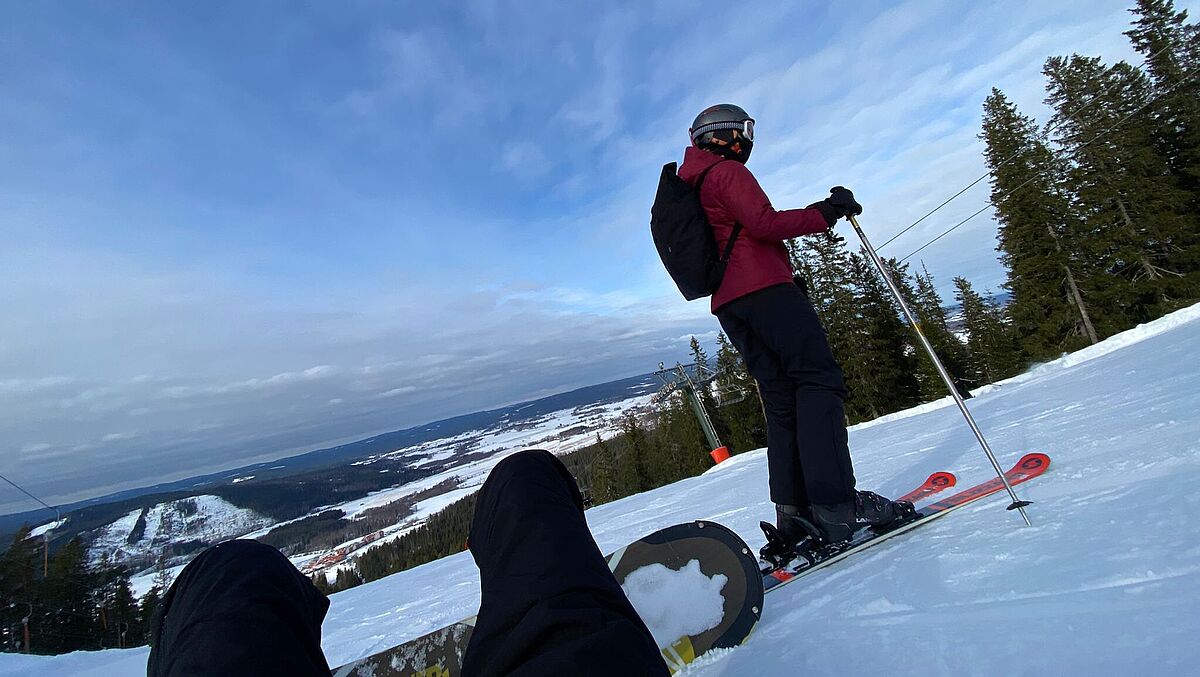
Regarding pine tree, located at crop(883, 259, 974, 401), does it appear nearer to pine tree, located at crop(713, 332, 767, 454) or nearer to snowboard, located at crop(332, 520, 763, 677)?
pine tree, located at crop(713, 332, 767, 454)

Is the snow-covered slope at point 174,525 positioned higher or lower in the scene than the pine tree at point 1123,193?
lower

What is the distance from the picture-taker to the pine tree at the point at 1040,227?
21125mm

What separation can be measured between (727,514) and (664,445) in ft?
121

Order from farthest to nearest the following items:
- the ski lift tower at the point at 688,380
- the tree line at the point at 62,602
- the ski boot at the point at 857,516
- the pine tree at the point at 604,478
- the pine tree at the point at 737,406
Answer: the pine tree at the point at 604,478, the pine tree at the point at 737,406, the tree line at the point at 62,602, the ski lift tower at the point at 688,380, the ski boot at the point at 857,516

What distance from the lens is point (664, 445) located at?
39.9m

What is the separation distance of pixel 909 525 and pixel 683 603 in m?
1.01

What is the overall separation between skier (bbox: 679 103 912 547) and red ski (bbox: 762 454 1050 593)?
73mm

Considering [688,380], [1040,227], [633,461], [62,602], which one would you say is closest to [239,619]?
[688,380]

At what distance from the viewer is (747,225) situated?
7.46 feet

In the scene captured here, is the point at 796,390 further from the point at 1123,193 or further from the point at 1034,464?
the point at 1123,193

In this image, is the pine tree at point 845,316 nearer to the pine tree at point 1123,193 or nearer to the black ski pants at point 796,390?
the pine tree at point 1123,193

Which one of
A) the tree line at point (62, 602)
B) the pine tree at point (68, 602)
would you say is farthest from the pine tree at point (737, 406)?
the pine tree at point (68, 602)

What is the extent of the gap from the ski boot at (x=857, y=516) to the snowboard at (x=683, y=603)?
57 centimetres

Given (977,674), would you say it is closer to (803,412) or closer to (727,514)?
(803,412)
